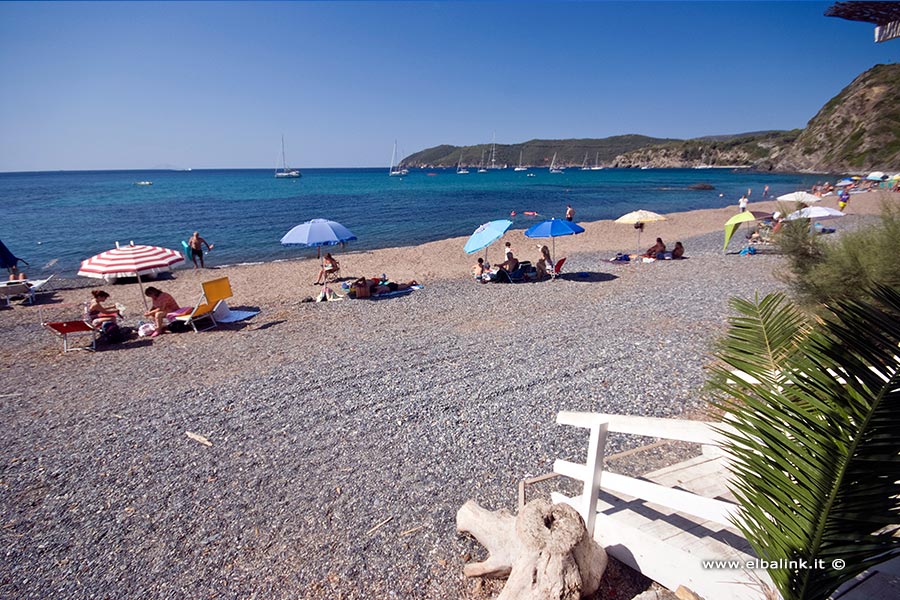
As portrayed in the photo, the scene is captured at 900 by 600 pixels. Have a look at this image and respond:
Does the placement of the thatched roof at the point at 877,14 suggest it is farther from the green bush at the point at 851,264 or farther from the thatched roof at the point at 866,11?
the green bush at the point at 851,264

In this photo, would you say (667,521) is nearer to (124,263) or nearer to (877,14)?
(877,14)

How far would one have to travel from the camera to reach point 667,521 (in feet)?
10.7

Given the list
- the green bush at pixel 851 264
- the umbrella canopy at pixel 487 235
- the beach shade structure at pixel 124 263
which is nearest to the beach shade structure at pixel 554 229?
the umbrella canopy at pixel 487 235

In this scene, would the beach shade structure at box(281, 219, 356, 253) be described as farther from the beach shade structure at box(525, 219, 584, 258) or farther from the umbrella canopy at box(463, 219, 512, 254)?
the beach shade structure at box(525, 219, 584, 258)

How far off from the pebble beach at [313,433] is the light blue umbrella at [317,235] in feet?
5.92

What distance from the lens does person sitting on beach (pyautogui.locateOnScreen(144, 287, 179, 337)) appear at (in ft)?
33.1

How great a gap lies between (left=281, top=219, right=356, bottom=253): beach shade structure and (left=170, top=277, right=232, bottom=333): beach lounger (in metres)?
2.07

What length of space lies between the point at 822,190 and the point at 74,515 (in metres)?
50.7

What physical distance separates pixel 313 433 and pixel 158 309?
6.88 meters

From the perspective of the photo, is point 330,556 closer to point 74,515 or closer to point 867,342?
point 74,515

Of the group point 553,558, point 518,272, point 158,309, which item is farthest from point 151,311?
point 553,558

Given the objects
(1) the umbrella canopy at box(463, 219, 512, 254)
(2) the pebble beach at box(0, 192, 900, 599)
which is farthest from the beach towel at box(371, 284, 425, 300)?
(1) the umbrella canopy at box(463, 219, 512, 254)

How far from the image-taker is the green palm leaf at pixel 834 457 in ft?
4.59

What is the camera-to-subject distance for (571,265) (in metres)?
16.5
